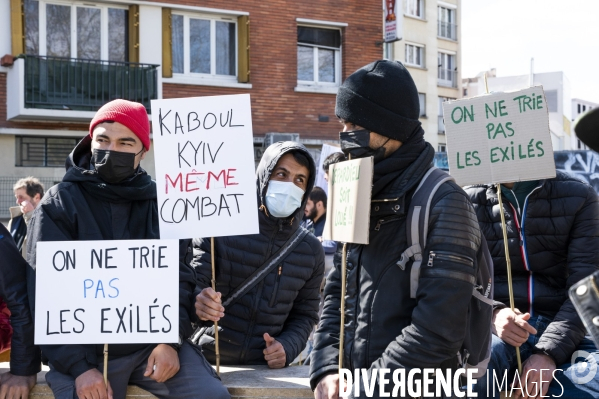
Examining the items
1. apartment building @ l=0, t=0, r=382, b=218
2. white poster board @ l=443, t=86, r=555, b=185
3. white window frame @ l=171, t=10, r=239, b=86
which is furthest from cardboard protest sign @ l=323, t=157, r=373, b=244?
white window frame @ l=171, t=10, r=239, b=86

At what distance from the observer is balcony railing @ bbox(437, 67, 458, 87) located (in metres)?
43.4

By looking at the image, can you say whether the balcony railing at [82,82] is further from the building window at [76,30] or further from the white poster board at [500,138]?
the white poster board at [500,138]

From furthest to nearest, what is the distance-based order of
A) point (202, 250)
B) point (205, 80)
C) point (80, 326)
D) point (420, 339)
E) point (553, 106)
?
point (553, 106)
point (205, 80)
point (202, 250)
point (80, 326)
point (420, 339)

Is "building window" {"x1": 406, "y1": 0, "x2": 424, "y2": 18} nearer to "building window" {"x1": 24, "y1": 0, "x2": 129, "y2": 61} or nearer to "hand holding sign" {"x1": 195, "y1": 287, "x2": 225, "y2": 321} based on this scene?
"building window" {"x1": 24, "y1": 0, "x2": 129, "y2": 61}

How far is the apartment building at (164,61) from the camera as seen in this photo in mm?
16109

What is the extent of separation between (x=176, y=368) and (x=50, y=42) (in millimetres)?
14568

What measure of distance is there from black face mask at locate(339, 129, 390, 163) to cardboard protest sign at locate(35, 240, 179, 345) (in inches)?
36.2

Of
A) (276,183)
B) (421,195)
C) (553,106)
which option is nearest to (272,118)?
(276,183)

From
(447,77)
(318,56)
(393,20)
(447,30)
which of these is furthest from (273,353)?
(447,30)

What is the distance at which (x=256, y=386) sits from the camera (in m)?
3.66

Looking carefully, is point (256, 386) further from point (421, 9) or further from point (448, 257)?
point (421, 9)

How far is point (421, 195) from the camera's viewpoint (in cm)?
271

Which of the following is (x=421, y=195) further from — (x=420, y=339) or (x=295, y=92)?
(x=295, y=92)

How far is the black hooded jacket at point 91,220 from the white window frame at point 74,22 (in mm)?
13752
